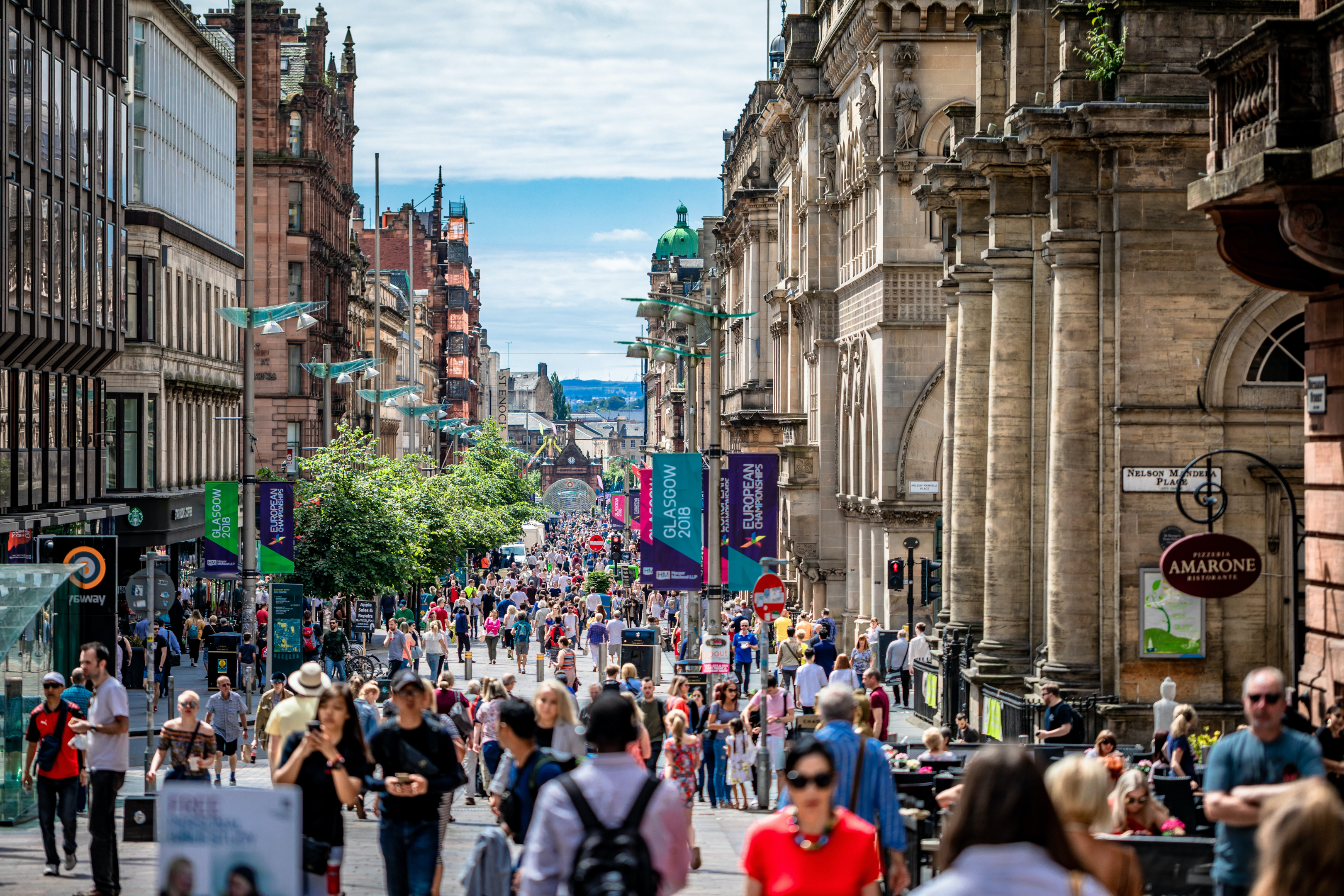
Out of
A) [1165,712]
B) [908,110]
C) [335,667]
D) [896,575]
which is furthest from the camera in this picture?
[908,110]

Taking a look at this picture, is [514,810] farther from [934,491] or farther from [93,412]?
[93,412]

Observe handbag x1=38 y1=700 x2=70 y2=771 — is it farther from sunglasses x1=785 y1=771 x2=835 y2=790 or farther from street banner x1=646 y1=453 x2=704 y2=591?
street banner x1=646 y1=453 x2=704 y2=591

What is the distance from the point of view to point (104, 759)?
1381 cm

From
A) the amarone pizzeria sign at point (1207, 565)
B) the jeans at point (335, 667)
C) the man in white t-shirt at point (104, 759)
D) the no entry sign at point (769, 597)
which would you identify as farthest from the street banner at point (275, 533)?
the man in white t-shirt at point (104, 759)

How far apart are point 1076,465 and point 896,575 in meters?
14.3

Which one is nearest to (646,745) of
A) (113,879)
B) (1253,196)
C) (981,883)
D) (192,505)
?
(113,879)

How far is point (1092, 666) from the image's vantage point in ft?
78.1

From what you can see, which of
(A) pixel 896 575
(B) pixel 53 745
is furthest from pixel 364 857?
(A) pixel 896 575

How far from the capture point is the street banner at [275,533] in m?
35.8

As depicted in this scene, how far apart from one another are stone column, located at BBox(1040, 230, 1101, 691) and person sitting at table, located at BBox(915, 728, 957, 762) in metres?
7.45

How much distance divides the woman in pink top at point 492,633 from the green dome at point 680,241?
115554 mm

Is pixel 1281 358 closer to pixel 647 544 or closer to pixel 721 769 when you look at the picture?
pixel 721 769

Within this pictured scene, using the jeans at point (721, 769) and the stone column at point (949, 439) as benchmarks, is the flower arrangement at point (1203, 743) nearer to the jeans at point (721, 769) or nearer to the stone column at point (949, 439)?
the jeans at point (721, 769)

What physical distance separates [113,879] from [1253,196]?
31.3 feet
